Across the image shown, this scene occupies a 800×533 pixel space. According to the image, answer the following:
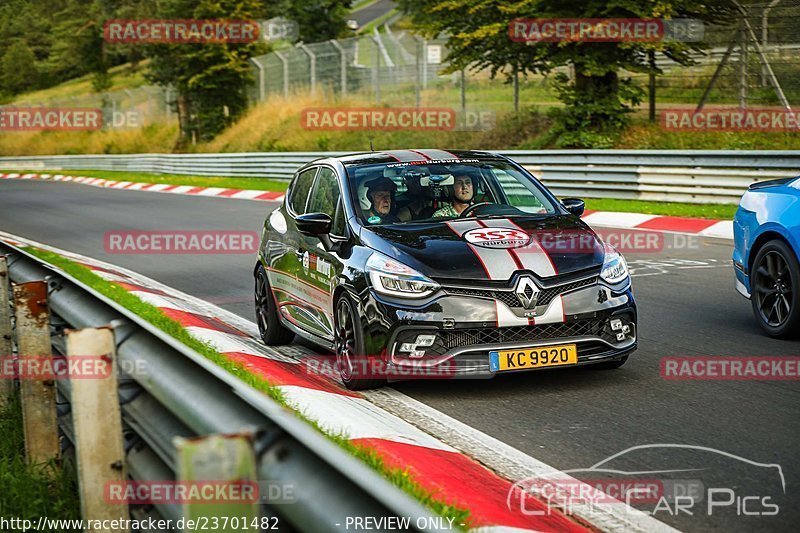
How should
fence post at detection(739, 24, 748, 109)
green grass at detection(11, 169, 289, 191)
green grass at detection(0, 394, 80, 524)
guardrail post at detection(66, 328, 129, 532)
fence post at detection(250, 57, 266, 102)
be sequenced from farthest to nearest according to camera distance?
fence post at detection(250, 57, 266, 102) → green grass at detection(11, 169, 289, 191) → fence post at detection(739, 24, 748, 109) → green grass at detection(0, 394, 80, 524) → guardrail post at detection(66, 328, 129, 532)

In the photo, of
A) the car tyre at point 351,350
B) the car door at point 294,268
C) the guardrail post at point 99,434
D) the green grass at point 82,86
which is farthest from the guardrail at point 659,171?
the green grass at point 82,86

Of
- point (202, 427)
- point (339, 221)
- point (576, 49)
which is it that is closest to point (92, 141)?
point (576, 49)

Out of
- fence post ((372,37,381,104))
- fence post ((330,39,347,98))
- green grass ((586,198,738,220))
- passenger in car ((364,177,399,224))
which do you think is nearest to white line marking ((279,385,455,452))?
passenger in car ((364,177,399,224))

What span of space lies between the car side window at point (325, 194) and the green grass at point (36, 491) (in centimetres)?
334

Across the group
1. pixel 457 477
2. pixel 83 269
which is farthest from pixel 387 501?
pixel 83 269

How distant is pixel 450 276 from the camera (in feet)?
22.9

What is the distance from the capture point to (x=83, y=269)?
14.4m

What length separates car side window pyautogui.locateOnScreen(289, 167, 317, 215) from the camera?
9.16 m

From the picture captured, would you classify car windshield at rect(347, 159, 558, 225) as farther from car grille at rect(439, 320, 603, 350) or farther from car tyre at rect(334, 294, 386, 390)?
car grille at rect(439, 320, 603, 350)

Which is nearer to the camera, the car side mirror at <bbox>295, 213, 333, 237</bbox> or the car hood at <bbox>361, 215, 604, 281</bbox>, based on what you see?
the car hood at <bbox>361, 215, 604, 281</bbox>

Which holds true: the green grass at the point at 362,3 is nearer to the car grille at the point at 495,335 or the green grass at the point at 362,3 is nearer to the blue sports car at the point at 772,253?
the blue sports car at the point at 772,253

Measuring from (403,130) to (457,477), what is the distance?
27.8 metres

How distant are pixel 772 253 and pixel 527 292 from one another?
8.50 feet

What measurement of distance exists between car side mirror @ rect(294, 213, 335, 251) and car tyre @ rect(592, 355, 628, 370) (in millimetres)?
2019
